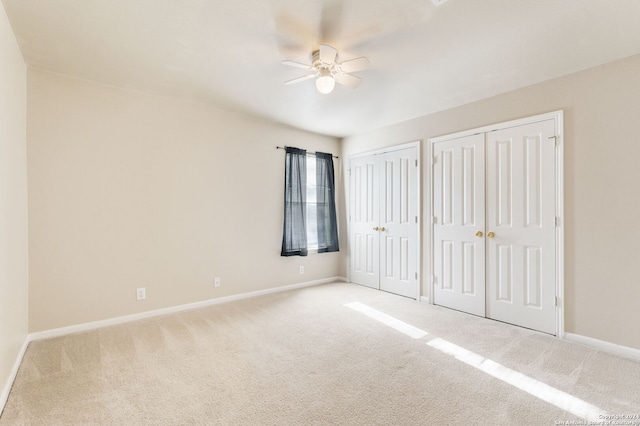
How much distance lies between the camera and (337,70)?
2.62 metres

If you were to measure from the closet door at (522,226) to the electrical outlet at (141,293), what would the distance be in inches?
160

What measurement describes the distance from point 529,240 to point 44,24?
473 cm

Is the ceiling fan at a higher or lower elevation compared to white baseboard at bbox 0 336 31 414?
higher

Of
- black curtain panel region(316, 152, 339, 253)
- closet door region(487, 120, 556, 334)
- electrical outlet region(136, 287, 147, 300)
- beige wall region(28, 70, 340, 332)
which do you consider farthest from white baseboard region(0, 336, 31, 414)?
closet door region(487, 120, 556, 334)

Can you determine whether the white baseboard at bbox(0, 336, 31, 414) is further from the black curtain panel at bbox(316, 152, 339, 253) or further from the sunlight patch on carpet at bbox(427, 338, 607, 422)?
the black curtain panel at bbox(316, 152, 339, 253)

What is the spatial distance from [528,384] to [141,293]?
385 cm

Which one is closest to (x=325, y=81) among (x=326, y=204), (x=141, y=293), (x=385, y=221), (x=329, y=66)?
(x=329, y=66)

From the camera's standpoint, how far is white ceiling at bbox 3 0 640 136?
2.01m

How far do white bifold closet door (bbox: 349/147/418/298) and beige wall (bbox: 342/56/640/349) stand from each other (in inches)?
68.0

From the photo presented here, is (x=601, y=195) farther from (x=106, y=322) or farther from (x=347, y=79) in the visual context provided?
(x=106, y=322)

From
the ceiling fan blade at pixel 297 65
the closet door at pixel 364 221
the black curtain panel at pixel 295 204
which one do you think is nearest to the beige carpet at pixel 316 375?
the black curtain panel at pixel 295 204

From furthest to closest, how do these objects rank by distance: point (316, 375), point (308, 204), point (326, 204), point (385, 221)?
point (326, 204) → point (308, 204) → point (385, 221) → point (316, 375)

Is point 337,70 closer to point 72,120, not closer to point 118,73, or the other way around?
point 118,73

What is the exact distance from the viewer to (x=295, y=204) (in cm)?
476
